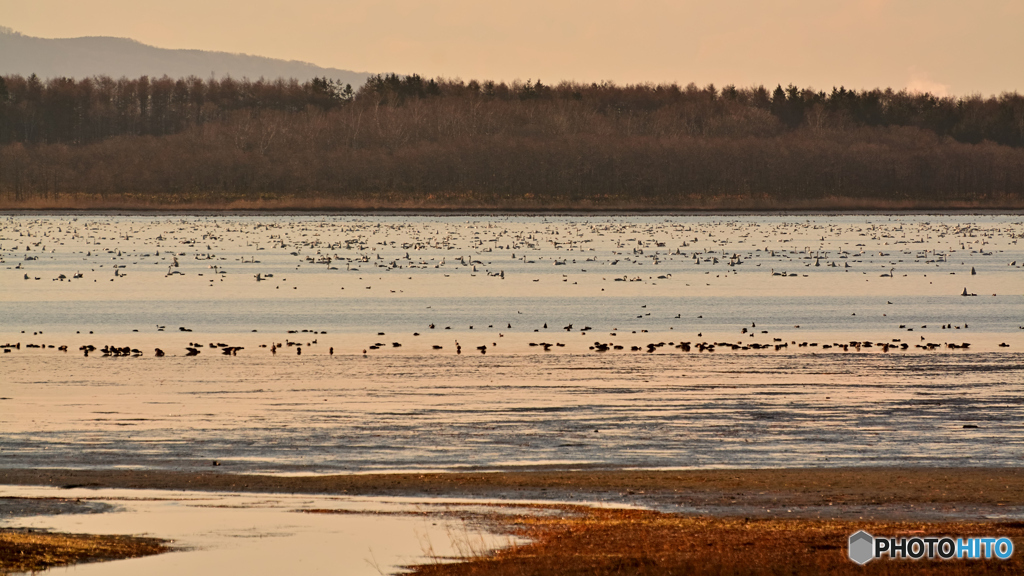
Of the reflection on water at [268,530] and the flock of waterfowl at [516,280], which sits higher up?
the reflection on water at [268,530]

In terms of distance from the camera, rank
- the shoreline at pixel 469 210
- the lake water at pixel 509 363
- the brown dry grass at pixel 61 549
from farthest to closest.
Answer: the shoreline at pixel 469 210
the lake water at pixel 509 363
the brown dry grass at pixel 61 549

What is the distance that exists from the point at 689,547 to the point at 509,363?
15363mm

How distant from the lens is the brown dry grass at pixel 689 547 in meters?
11.3

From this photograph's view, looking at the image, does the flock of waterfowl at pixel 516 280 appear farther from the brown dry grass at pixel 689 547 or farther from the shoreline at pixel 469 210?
the shoreline at pixel 469 210

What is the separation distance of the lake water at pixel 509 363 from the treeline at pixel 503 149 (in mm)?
89125

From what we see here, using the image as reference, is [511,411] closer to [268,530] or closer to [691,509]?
[691,509]

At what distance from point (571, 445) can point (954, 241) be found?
73297 millimetres

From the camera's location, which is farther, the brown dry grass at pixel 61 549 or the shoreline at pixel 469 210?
the shoreline at pixel 469 210

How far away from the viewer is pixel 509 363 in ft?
89.8

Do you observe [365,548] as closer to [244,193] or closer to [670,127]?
[244,193]

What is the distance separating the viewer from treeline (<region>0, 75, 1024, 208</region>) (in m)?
154

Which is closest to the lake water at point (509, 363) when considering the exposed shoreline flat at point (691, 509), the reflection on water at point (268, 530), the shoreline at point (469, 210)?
the exposed shoreline flat at point (691, 509)

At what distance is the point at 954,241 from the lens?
3388 inches

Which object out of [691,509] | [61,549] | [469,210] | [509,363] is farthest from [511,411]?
[469,210]
